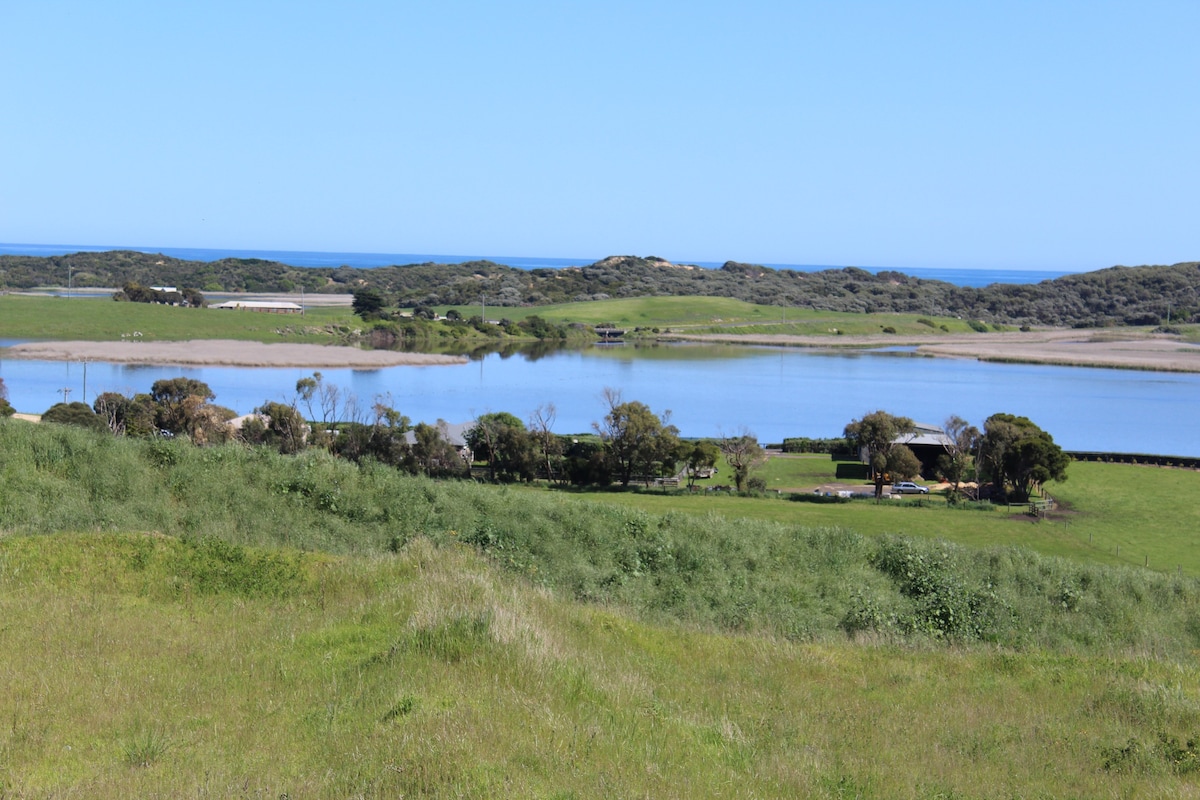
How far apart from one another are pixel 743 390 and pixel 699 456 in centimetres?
2914

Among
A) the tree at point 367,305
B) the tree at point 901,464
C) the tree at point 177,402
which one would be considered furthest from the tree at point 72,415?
the tree at point 367,305

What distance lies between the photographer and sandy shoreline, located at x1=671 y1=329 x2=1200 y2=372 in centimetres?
8146

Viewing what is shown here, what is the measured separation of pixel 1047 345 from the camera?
317ft

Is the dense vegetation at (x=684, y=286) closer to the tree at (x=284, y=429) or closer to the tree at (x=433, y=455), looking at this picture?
the tree at (x=284, y=429)

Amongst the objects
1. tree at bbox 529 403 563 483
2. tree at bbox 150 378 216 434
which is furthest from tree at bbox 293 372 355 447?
tree at bbox 529 403 563 483

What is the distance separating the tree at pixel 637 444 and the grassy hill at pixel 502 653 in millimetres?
15251

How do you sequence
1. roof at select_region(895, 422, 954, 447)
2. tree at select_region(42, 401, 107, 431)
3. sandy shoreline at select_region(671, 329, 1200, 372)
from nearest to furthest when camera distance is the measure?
tree at select_region(42, 401, 107, 431) → roof at select_region(895, 422, 954, 447) → sandy shoreline at select_region(671, 329, 1200, 372)

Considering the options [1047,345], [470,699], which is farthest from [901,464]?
[1047,345]

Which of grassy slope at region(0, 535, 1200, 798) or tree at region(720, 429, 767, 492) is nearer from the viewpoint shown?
grassy slope at region(0, 535, 1200, 798)

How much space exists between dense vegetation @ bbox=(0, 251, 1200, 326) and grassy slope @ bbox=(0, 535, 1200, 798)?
10818 cm

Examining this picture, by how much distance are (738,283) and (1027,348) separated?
197 feet

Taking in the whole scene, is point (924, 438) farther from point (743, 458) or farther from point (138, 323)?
point (138, 323)

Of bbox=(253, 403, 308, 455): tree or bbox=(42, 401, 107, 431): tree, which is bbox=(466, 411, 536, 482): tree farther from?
bbox=(42, 401, 107, 431): tree

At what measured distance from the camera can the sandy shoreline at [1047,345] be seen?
8146cm
